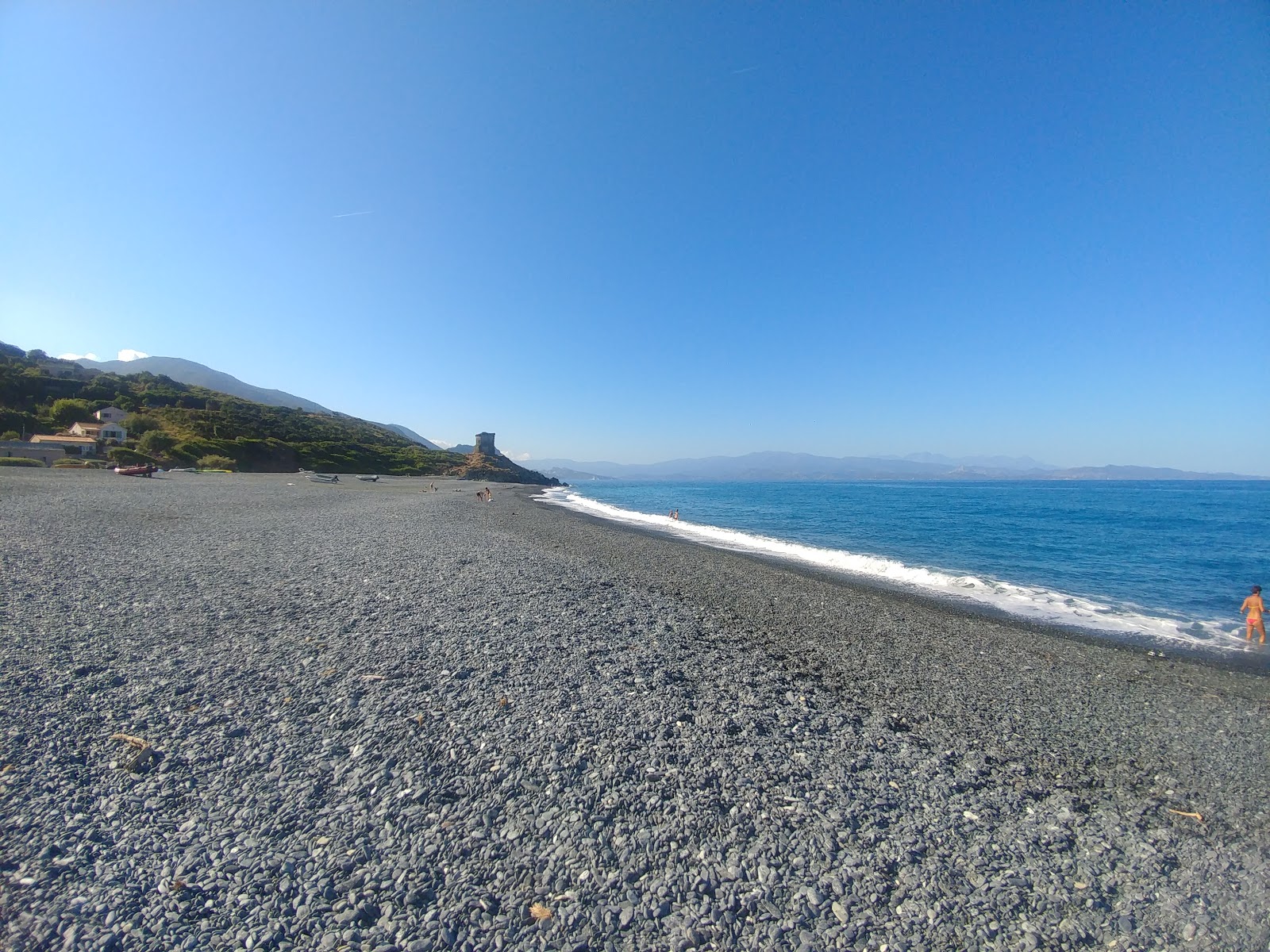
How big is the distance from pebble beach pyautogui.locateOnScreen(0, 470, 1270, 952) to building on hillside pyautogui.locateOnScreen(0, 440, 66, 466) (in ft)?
179

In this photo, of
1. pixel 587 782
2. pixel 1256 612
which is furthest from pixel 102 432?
pixel 1256 612

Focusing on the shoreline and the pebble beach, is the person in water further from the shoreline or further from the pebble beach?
the pebble beach

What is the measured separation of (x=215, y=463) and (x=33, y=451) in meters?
13.3

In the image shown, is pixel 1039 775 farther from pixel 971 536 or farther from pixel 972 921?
pixel 971 536

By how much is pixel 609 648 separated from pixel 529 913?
481cm

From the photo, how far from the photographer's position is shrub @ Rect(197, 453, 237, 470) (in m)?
57.3

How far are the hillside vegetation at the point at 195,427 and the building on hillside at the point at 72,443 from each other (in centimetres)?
260

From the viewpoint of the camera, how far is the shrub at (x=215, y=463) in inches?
2256

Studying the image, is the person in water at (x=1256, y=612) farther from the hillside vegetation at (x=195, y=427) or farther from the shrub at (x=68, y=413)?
the shrub at (x=68, y=413)

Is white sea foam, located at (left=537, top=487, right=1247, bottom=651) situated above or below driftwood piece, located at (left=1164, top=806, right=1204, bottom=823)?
below

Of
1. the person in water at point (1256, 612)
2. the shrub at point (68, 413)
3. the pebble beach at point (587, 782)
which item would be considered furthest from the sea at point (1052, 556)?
the shrub at point (68, 413)

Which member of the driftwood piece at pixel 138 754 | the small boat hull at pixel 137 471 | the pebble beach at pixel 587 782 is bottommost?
the pebble beach at pixel 587 782

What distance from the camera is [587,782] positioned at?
464cm

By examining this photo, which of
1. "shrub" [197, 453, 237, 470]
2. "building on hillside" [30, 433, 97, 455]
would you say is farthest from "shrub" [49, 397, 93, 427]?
"shrub" [197, 453, 237, 470]
